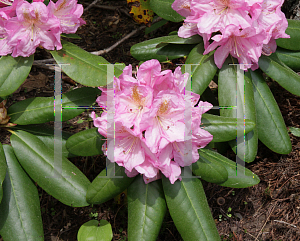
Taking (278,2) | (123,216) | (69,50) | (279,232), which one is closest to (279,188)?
(279,232)

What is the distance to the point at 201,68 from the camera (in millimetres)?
1341

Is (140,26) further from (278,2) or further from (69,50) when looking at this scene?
(278,2)

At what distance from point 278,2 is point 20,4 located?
112cm

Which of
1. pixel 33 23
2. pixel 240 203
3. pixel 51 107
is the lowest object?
pixel 240 203

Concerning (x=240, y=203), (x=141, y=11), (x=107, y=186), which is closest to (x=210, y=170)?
(x=107, y=186)

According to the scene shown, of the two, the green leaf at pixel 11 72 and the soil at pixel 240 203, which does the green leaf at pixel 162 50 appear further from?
the soil at pixel 240 203

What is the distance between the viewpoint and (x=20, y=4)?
1.12 metres

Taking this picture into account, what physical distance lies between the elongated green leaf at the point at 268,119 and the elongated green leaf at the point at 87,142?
898mm

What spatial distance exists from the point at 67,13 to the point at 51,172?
30.0 inches

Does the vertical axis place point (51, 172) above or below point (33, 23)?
below

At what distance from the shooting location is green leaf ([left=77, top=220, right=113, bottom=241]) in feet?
4.97

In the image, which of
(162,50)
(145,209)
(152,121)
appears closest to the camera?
(152,121)

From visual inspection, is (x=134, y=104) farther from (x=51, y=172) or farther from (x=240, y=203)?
(x=240, y=203)

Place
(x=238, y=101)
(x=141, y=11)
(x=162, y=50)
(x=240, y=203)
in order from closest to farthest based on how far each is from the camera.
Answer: (x=238, y=101) → (x=162, y=50) → (x=240, y=203) → (x=141, y=11)
